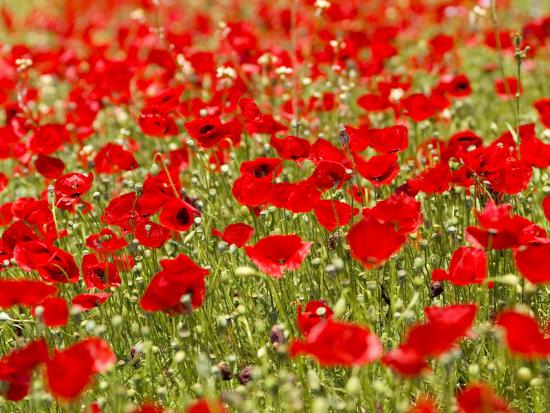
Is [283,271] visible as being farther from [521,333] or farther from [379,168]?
[521,333]

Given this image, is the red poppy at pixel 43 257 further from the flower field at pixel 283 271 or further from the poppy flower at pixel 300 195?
the poppy flower at pixel 300 195

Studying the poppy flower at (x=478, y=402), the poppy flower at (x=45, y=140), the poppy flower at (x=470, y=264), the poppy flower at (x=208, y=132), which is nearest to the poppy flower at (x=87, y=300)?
the poppy flower at (x=208, y=132)

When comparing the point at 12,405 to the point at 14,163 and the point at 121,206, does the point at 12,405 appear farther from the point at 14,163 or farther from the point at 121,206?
the point at 14,163

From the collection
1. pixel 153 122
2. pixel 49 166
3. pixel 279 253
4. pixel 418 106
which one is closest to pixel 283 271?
pixel 279 253

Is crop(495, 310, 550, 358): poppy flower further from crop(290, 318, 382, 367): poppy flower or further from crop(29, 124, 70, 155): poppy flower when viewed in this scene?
crop(29, 124, 70, 155): poppy flower

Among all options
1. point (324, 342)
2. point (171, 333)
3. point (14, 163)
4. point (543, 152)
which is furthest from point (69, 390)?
point (14, 163)
